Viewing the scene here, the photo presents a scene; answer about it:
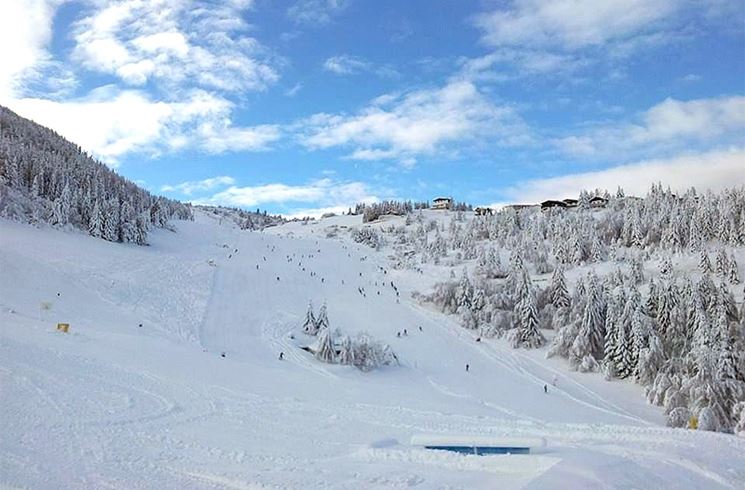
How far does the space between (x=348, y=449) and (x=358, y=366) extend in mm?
22187

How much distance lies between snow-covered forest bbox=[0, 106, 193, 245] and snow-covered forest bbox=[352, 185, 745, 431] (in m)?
35.4

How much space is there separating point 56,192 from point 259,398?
62288mm

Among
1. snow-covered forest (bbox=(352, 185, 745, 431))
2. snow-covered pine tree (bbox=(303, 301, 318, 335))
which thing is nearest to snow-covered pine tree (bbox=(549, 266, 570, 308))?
snow-covered forest (bbox=(352, 185, 745, 431))

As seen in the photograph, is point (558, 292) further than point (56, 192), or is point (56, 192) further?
point (56, 192)

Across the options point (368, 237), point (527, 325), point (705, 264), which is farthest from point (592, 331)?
point (368, 237)

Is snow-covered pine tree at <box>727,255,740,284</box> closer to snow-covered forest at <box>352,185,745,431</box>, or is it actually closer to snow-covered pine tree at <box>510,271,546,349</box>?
snow-covered forest at <box>352,185,745,431</box>

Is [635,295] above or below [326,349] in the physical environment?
above

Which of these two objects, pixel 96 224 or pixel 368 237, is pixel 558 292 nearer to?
pixel 96 224

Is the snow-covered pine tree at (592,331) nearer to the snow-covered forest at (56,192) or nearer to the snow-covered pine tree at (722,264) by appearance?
the snow-covered pine tree at (722,264)

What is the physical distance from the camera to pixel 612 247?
6800cm

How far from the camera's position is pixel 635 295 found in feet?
135

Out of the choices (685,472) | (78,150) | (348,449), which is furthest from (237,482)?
(78,150)

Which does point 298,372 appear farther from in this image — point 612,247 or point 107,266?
point 612,247

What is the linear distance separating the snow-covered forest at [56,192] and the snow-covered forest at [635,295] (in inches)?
1392
